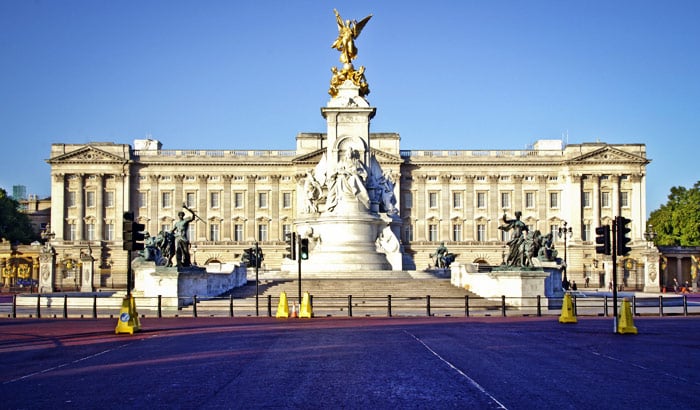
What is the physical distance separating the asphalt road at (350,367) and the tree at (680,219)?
85.0 meters

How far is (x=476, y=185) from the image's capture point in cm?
11244

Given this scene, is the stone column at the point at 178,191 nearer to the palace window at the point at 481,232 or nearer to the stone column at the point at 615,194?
the palace window at the point at 481,232

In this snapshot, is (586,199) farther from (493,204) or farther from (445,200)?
(445,200)

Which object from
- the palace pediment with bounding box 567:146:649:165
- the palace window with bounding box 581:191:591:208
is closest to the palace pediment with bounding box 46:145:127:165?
the palace pediment with bounding box 567:146:649:165

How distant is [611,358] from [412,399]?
6885 mm

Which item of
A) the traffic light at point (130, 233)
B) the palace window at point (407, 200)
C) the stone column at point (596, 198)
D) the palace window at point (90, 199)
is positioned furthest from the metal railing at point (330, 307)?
the palace window at point (90, 199)

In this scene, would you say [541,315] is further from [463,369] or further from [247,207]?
[247,207]

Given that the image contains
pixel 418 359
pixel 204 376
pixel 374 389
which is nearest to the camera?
pixel 374 389

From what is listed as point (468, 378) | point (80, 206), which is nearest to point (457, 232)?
point (80, 206)

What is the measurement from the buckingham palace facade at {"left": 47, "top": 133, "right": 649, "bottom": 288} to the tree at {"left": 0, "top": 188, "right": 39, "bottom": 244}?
508 centimetres

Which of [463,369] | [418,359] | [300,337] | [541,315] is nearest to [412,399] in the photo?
[463,369]

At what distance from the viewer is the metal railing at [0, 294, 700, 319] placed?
1272 inches

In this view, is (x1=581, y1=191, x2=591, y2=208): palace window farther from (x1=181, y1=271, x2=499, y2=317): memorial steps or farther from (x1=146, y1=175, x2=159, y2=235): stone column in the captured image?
(x1=181, y1=271, x2=499, y2=317): memorial steps

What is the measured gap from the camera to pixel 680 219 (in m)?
106
